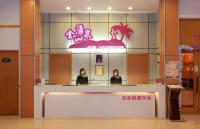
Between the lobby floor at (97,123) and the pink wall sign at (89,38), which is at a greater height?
the pink wall sign at (89,38)

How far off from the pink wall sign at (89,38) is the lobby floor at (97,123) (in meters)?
4.72

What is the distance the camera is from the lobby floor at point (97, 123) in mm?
10562

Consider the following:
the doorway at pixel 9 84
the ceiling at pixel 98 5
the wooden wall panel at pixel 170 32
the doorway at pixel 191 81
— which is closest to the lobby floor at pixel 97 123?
the doorway at pixel 9 84

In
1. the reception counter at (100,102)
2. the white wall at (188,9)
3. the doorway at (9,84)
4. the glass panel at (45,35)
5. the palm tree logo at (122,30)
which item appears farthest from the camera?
the glass panel at (45,35)

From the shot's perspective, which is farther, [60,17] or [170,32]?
[60,17]

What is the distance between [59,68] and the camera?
1639 centimetres

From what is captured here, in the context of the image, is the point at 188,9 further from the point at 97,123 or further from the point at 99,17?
the point at 97,123

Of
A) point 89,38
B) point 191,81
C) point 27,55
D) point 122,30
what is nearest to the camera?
point 27,55

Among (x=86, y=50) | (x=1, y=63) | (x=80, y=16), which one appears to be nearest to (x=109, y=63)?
(x=86, y=50)

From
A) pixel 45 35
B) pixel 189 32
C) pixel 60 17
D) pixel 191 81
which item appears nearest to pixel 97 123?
pixel 191 81

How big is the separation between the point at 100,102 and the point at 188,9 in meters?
4.71

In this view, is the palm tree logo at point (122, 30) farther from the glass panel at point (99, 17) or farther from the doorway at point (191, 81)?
the doorway at point (191, 81)

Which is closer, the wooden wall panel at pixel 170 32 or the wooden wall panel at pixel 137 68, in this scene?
the wooden wall panel at pixel 170 32

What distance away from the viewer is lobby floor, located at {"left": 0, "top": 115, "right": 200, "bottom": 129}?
10562 millimetres
